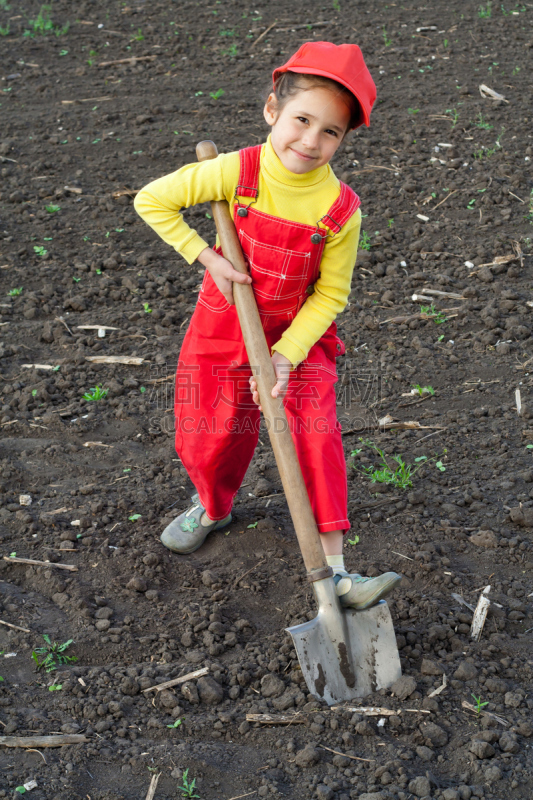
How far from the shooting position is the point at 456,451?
3.40 m

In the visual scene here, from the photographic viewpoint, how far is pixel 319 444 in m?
2.48

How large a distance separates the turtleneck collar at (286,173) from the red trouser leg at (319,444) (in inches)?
23.7

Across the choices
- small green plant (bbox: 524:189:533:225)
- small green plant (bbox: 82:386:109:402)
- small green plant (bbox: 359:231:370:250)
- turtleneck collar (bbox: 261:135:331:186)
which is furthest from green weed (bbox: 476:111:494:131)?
turtleneck collar (bbox: 261:135:331:186)

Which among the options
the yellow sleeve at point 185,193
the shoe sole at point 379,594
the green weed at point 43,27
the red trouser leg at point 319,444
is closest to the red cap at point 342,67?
the yellow sleeve at point 185,193

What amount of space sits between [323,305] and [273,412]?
1.25ft

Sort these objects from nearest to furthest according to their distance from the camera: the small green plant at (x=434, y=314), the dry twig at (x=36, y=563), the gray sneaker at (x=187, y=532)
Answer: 1. the dry twig at (x=36, y=563)
2. the gray sneaker at (x=187, y=532)
3. the small green plant at (x=434, y=314)

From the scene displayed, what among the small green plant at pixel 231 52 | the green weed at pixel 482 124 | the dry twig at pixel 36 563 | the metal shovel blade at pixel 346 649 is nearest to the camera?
the metal shovel blade at pixel 346 649

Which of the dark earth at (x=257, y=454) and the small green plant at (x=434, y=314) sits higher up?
the dark earth at (x=257, y=454)

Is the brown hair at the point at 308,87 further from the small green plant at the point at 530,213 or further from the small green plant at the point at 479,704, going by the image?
the small green plant at the point at 530,213

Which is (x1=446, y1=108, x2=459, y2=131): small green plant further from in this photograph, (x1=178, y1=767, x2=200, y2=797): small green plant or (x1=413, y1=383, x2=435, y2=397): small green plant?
(x1=178, y1=767, x2=200, y2=797): small green plant

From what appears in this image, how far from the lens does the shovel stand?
7.54 feet

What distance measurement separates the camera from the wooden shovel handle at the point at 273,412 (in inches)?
93.5

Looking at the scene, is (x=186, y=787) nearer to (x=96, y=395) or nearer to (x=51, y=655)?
(x=51, y=655)

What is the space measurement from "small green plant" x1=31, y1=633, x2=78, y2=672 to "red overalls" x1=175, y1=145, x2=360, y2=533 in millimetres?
763
